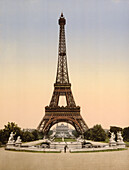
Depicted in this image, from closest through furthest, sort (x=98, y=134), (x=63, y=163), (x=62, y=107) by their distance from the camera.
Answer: (x=63, y=163) → (x=98, y=134) → (x=62, y=107)

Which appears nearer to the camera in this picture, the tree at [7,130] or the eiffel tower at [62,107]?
the tree at [7,130]

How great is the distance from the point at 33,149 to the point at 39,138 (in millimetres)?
15916

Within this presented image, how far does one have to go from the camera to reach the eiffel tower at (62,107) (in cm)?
4124

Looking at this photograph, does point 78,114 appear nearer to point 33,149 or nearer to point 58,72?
point 58,72

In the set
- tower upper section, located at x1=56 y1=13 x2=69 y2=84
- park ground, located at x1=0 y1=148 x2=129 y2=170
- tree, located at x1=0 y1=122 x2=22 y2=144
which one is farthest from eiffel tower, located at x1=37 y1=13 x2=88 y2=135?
park ground, located at x1=0 y1=148 x2=129 y2=170

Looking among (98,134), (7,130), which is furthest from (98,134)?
(7,130)

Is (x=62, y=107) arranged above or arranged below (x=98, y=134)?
above

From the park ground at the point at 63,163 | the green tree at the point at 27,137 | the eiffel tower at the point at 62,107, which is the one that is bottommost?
the park ground at the point at 63,163

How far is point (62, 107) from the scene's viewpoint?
42344 millimetres

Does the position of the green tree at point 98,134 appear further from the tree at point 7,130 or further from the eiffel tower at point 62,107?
the tree at point 7,130

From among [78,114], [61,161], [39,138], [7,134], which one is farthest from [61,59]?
[61,161]

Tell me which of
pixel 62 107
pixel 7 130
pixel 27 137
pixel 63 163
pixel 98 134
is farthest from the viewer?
pixel 62 107

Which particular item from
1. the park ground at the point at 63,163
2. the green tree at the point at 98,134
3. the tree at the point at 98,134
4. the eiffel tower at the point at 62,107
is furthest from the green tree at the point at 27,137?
the park ground at the point at 63,163

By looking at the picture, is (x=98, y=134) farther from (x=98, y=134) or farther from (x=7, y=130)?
(x=7, y=130)
